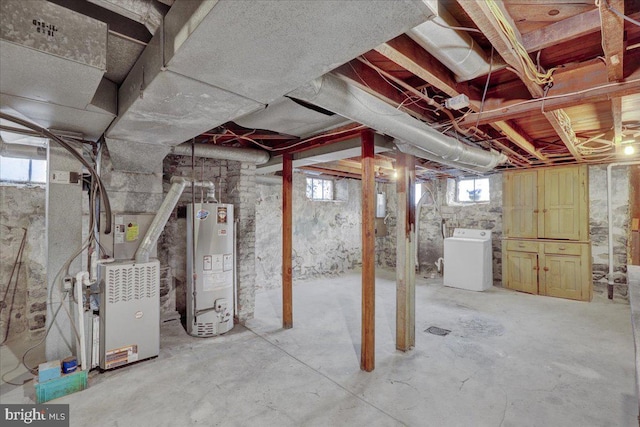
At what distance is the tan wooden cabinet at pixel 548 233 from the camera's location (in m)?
4.54

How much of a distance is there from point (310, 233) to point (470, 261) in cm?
296

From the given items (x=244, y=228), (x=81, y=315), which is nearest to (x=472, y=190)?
(x=244, y=228)

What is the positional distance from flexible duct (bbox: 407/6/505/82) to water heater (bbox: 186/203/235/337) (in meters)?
2.59

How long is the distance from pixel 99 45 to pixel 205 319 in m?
2.67

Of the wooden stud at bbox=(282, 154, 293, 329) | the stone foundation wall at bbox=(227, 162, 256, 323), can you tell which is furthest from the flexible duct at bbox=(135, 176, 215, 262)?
the wooden stud at bbox=(282, 154, 293, 329)

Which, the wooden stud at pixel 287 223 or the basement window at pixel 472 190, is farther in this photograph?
the basement window at pixel 472 190

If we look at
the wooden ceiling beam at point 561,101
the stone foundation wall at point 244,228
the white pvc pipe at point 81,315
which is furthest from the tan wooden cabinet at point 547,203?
the white pvc pipe at point 81,315

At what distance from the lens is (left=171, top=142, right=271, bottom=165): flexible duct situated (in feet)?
10.0

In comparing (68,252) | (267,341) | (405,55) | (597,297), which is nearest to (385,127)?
(405,55)

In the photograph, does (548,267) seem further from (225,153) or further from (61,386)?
(61,386)

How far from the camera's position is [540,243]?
4.85 metres

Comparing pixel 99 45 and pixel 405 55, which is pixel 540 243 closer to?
pixel 405 55

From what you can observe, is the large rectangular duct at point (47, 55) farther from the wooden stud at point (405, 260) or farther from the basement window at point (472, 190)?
the basement window at point (472, 190)

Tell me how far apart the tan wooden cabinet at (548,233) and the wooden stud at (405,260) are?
323 centimetres
